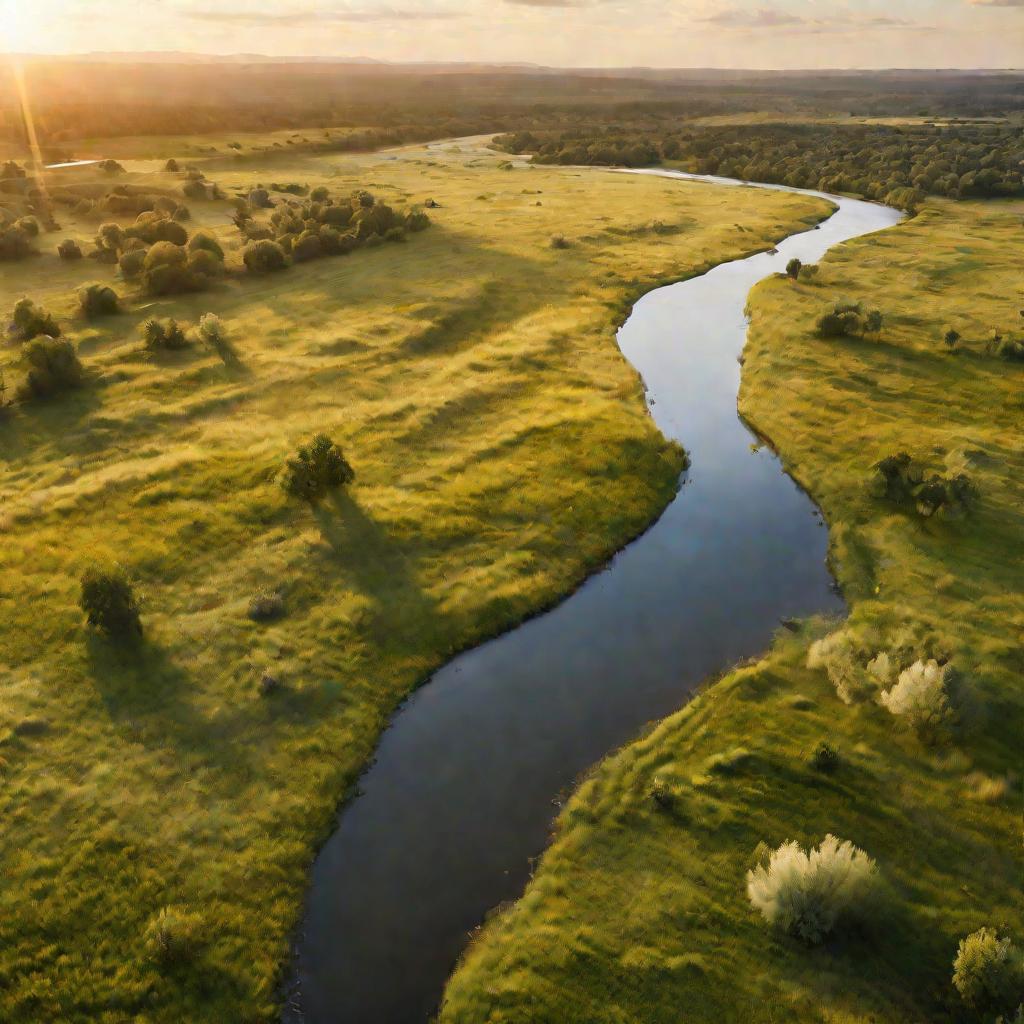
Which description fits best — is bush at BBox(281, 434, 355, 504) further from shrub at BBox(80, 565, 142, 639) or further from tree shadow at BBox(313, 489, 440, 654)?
shrub at BBox(80, 565, 142, 639)

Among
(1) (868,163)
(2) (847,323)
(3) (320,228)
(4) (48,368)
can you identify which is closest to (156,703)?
(4) (48,368)

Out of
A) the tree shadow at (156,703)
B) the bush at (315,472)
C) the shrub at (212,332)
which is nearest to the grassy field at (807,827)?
the tree shadow at (156,703)

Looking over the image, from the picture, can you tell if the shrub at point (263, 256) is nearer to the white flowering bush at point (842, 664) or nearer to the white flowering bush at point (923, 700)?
the white flowering bush at point (842, 664)

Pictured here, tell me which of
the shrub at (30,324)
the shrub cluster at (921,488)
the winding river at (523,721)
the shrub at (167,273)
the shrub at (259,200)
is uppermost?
the shrub at (259,200)

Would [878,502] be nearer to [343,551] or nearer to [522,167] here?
[343,551]

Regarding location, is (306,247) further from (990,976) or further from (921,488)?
(990,976)

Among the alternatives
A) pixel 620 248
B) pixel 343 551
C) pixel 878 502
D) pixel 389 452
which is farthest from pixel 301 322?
pixel 878 502
